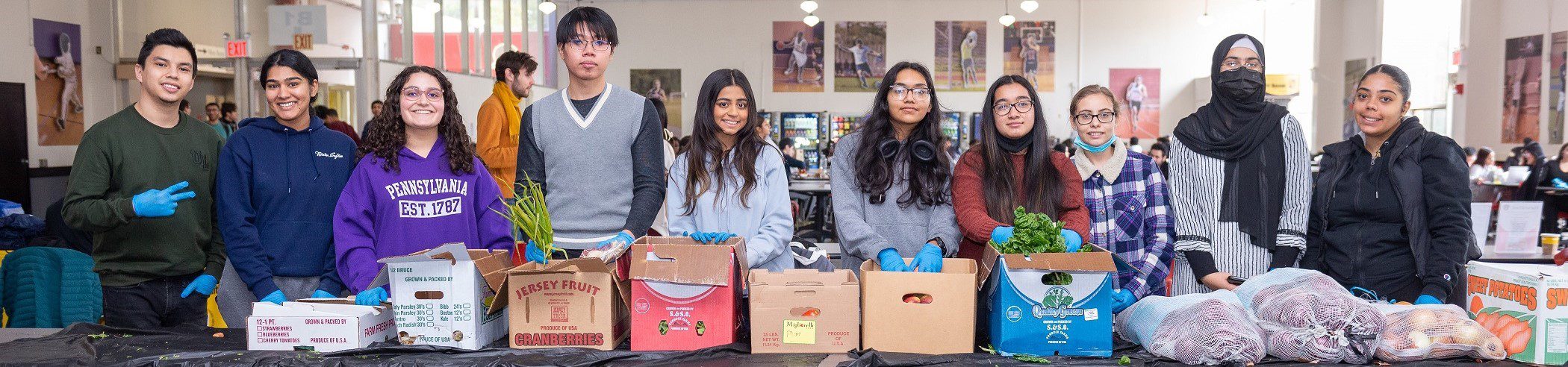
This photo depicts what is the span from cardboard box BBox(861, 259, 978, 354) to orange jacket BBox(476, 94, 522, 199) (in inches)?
79.8

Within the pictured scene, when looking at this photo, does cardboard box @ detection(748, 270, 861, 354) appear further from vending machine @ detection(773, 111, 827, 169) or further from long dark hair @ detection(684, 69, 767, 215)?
vending machine @ detection(773, 111, 827, 169)

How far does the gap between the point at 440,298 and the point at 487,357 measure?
176mm

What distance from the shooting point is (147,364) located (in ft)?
6.32

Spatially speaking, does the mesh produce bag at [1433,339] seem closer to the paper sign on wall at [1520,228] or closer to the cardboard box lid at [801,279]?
the cardboard box lid at [801,279]

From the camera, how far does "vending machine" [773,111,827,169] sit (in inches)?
560

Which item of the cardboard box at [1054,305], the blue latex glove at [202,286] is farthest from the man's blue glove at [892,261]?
the blue latex glove at [202,286]

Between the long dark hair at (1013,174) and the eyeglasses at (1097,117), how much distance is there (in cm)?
13

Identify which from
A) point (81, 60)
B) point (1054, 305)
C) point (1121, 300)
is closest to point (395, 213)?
point (1054, 305)

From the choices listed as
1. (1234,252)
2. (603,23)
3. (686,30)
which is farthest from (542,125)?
(686,30)

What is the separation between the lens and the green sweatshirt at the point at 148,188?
2.39 m

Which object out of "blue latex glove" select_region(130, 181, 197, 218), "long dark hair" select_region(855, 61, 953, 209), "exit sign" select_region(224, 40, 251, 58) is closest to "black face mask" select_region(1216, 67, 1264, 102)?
"long dark hair" select_region(855, 61, 953, 209)

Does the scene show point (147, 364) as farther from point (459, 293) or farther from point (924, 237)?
point (924, 237)

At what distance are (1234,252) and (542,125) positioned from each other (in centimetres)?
187

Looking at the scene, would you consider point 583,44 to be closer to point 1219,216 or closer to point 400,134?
point 400,134
